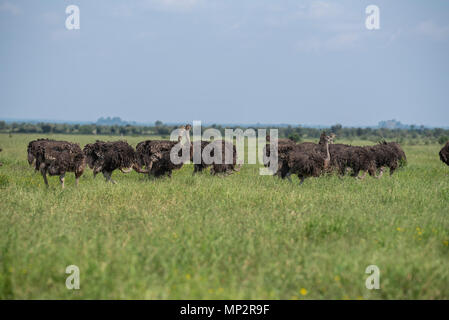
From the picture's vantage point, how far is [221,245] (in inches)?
264

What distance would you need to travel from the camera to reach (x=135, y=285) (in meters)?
5.34

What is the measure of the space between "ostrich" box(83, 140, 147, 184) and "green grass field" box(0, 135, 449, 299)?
330 cm

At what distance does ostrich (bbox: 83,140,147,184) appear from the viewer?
14.1 meters

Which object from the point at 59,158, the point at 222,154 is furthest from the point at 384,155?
the point at 59,158

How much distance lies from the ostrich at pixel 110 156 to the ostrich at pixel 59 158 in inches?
32.2

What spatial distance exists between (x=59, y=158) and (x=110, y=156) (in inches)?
73.1

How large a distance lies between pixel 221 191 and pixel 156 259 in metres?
5.58

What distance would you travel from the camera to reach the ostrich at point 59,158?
12.7 meters
